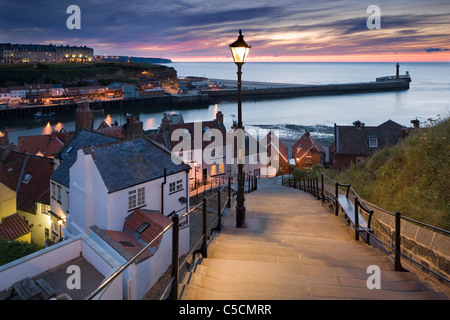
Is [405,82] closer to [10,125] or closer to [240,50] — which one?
[10,125]

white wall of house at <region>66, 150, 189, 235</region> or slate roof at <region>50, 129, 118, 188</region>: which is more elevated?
slate roof at <region>50, 129, 118, 188</region>

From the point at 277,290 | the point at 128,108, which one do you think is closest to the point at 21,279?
the point at 277,290

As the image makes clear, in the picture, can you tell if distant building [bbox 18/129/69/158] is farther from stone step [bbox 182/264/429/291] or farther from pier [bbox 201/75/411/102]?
pier [bbox 201/75/411/102]

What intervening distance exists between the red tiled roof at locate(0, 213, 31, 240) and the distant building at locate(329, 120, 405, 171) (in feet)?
81.3

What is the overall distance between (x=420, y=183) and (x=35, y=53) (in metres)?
199

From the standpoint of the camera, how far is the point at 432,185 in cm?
739

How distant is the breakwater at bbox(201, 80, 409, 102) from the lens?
422 feet

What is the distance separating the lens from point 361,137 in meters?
32.4

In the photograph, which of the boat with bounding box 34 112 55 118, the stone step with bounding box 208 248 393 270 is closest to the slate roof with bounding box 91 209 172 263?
the stone step with bounding box 208 248 393 270

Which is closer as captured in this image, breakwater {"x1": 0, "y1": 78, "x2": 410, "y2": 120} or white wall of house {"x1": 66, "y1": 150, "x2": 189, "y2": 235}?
white wall of house {"x1": 66, "y1": 150, "x2": 189, "y2": 235}

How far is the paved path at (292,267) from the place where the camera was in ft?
13.8

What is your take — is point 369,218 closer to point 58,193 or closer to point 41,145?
point 58,193

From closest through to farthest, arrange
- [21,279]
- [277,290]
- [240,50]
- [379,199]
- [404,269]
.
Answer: [277,290] < [404,269] < [240,50] < [379,199] < [21,279]

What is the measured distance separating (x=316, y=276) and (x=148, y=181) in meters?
13.5
